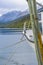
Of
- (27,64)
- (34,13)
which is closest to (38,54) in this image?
(34,13)

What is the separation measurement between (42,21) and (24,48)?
8.24 meters

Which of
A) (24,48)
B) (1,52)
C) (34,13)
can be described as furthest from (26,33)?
(24,48)

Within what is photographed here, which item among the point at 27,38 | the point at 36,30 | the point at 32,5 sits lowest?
the point at 27,38

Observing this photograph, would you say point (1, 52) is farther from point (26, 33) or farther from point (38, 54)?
point (38, 54)

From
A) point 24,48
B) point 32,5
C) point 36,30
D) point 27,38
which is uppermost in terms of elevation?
point 32,5

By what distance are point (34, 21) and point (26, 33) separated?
9.94ft

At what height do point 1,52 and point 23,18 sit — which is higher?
point 23,18

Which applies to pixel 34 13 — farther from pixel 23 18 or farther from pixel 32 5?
pixel 23 18

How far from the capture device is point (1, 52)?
36.2 feet

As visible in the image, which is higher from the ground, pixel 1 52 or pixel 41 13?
pixel 41 13

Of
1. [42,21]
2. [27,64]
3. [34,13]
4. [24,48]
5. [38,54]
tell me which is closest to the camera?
[38,54]

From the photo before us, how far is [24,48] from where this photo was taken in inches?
482

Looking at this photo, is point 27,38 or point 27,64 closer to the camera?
point 27,38

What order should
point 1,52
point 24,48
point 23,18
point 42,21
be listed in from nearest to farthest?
point 42,21 → point 23,18 → point 1,52 → point 24,48
